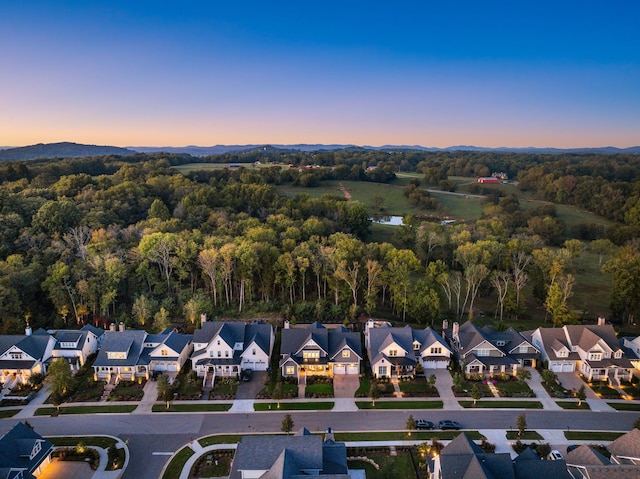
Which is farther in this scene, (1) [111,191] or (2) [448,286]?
(1) [111,191]

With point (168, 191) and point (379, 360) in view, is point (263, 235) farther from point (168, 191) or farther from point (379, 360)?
point (168, 191)

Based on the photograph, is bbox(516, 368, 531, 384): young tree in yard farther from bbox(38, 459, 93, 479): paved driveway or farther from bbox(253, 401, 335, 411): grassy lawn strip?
bbox(38, 459, 93, 479): paved driveway

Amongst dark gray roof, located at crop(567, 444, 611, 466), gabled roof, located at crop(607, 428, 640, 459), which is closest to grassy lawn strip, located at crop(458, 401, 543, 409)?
gabled roof, located at crop(607, 428, 640, 459)

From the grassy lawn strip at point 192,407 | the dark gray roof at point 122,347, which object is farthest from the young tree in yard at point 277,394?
the dark gray roof at point 122,347

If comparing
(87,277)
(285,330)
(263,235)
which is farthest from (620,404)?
(87,277)

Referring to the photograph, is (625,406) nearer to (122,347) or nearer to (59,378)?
(122,347)

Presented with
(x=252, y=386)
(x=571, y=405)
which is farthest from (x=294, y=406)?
(x=571, y=405)
